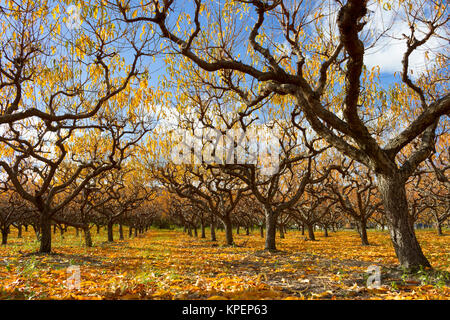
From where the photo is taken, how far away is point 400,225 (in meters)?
5.64

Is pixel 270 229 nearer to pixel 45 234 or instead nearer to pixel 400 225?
pixel 400 225

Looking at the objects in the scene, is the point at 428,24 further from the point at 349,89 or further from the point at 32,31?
the point at 32,31

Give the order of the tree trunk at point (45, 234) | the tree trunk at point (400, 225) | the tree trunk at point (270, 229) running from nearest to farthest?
the tree trunk at point (400, 225) → the tree trunk at point (45, 234) → the tree trunk at point (270, 229)

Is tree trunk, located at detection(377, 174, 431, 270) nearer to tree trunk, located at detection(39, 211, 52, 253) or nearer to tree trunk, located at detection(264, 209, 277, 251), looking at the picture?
tree trunk, located at detection(264, 209, 277, 251)

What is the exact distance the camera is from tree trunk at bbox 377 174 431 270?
553cm

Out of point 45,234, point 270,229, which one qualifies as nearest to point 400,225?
point 270,229

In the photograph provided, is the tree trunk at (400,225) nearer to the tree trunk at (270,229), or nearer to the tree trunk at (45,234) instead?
the tree trunk at (270,229)

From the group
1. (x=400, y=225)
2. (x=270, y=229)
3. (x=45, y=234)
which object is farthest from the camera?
(x=270, y=229)

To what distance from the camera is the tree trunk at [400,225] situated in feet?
18.1

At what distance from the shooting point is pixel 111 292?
4.29 m

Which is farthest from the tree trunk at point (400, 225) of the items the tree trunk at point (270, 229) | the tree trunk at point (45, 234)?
the tree trunk at point (45, 234)

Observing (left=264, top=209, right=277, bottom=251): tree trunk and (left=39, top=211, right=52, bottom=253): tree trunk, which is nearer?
(left=39, top=211, right=52, bottom=253): tree trunk

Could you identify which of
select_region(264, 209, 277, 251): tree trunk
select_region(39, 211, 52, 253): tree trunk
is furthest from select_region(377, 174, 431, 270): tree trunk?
A: select_region(39, 211, 52, 253): tree trunk
